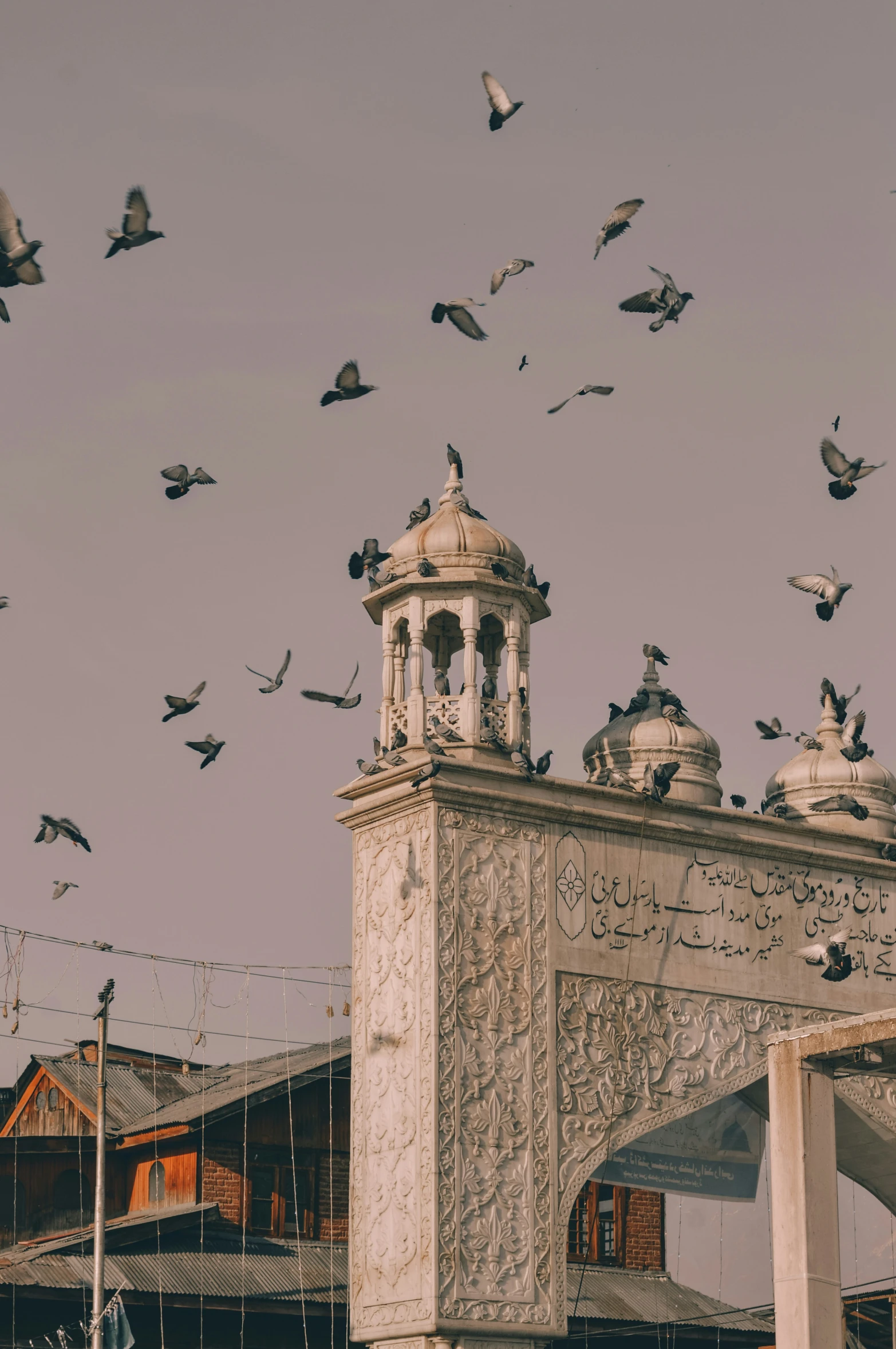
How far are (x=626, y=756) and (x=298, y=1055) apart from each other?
10.2 metres

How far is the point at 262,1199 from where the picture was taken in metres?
27.0

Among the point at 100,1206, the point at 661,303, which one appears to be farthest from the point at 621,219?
the point at 100,1206

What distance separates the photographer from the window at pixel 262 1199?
87.9ft

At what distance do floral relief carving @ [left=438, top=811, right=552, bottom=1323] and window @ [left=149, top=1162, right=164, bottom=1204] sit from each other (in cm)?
967

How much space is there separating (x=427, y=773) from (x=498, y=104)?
6543mm

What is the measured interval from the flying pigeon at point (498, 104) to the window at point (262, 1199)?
1609cm

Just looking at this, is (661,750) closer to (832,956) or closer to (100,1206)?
(832,956)

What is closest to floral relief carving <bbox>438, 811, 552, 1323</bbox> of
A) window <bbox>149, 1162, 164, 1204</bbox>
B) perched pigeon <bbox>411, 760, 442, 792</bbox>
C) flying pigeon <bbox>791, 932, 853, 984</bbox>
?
perched pigeon <bbox>411, 760, 442, 792</bbox>

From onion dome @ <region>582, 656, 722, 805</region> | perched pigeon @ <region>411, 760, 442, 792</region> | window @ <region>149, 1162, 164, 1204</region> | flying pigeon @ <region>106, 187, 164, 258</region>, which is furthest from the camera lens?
window @ <region>149, 1162, 164, 1204</region>

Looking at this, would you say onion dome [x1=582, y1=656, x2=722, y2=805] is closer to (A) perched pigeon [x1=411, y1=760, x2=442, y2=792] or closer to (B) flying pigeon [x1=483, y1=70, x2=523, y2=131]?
(A) perched pigeon [x1=411, y1=760, x2=442, y2=792]

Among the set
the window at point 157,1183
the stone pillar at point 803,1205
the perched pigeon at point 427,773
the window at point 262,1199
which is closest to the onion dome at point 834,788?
the perched pigeon at point 427,773

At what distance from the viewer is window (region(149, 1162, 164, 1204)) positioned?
89.9 feet

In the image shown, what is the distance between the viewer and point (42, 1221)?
28.2 meters

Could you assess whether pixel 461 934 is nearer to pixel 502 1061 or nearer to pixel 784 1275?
pixel 502 1061
